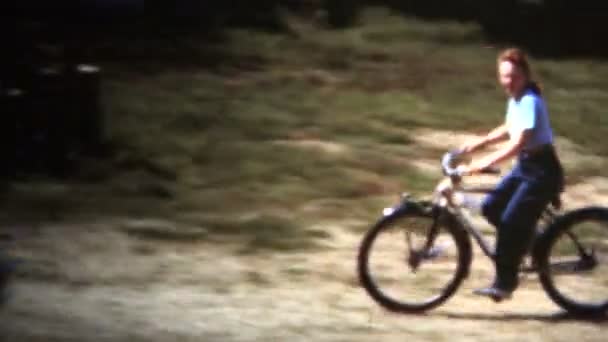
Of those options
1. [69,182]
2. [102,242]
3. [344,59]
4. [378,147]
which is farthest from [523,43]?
[102,242]

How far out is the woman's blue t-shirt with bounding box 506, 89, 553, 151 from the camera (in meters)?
6.91

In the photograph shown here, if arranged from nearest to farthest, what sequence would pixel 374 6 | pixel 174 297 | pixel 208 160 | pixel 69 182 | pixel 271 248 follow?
pixel 174 297
pixel 271 248
pixel 69 182
pixel 208 160
pixel 374 6

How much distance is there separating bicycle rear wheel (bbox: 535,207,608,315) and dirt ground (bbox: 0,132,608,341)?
0.15m

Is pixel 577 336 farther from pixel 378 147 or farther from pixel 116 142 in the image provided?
pixel 116 142

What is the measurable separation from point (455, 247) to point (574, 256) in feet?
2.58

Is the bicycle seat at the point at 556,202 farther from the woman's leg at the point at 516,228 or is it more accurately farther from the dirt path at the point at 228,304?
the dirt path at the point at 228,304

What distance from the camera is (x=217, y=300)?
757 centimetres

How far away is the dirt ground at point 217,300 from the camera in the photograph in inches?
270

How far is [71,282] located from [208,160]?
3956 mm

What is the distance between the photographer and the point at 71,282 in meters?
7.95

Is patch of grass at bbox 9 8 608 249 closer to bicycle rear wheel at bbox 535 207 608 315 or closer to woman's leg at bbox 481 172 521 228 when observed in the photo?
woman's leg at bbox 481 172 521 228

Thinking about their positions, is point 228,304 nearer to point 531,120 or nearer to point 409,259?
point 409,259

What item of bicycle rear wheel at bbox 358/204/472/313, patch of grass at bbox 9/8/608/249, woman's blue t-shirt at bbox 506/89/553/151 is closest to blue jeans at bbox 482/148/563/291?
woman's blue t-shirt at bbox 506/89/553/151

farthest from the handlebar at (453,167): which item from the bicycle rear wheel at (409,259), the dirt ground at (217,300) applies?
the dirt ground at (217,300)
